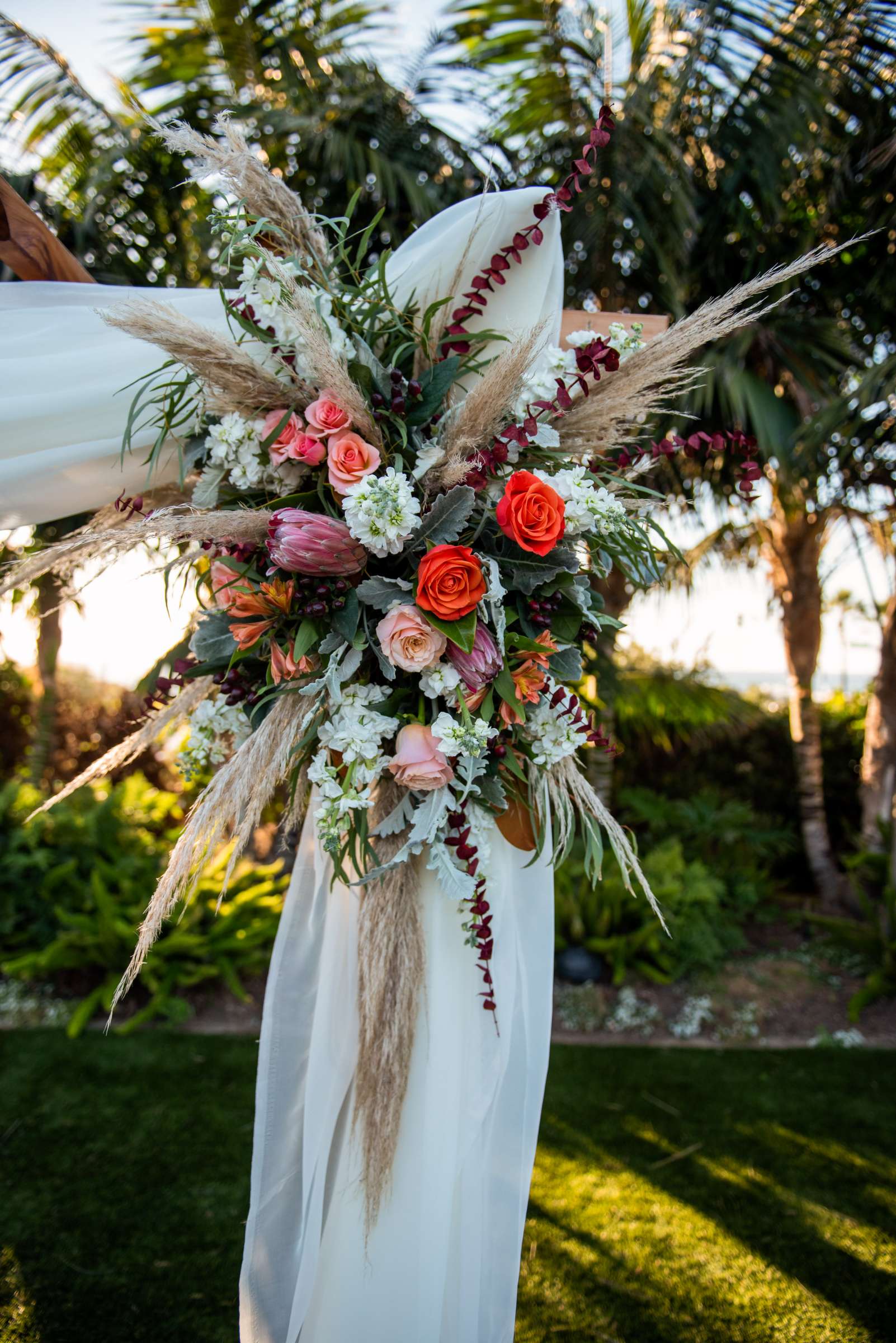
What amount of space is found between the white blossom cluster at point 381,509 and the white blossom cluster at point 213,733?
45 centimetres

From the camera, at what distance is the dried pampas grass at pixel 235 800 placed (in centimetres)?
128

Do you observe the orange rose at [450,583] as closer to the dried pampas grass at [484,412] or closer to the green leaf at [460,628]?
the green leaf at [460,628]

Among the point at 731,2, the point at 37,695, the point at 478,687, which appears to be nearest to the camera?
the point at 478,687

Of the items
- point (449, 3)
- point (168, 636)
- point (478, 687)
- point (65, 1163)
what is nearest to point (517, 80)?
point (449, 3)

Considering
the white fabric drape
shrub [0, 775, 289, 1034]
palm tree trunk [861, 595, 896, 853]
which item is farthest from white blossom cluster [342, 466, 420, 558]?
palm tree trunk [861, 595, 896, 853]

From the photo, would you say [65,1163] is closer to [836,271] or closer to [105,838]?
[105,838]

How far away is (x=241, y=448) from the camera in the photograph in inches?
54.8

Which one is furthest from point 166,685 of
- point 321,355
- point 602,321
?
point 602,321

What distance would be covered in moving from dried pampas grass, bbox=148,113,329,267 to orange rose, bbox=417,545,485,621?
0.62m

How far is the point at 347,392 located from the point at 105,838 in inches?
142

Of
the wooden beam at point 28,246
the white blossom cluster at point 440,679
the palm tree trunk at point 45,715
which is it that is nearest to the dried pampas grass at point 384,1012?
the white blossom cluster at point 440,679

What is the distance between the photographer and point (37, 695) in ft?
19.3

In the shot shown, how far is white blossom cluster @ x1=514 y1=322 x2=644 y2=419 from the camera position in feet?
4.52

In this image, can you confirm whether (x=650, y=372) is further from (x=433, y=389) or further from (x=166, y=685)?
(x=166, y=685)
